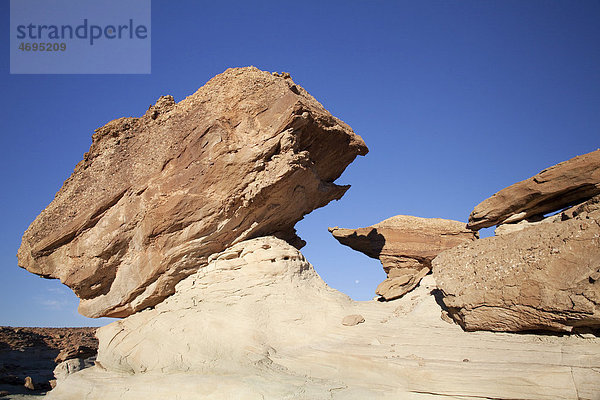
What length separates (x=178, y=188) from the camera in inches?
400

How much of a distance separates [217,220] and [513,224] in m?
7.22

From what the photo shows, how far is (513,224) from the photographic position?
1121 cm

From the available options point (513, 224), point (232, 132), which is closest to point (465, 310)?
point (513, 224)

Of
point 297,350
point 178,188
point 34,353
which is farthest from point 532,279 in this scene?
point 34,353

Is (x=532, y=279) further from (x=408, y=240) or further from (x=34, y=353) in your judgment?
(x=34, y=353)

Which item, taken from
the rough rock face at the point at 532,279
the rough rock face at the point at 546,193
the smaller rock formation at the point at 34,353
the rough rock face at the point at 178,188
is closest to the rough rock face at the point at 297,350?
the rough rock face at the point at 532,279

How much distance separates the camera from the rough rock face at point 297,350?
6395 mm

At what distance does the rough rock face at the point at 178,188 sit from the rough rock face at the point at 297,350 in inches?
26.4

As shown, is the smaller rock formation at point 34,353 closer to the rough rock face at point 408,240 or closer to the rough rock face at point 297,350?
the rough rock face at point 297,350

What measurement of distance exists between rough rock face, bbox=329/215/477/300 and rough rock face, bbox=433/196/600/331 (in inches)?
209

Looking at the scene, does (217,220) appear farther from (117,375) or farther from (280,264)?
(117,375)

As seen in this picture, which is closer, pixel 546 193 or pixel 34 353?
pixel 546 193

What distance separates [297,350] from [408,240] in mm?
6749

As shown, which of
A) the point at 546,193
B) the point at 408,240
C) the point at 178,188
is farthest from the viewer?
the point at 408,240
